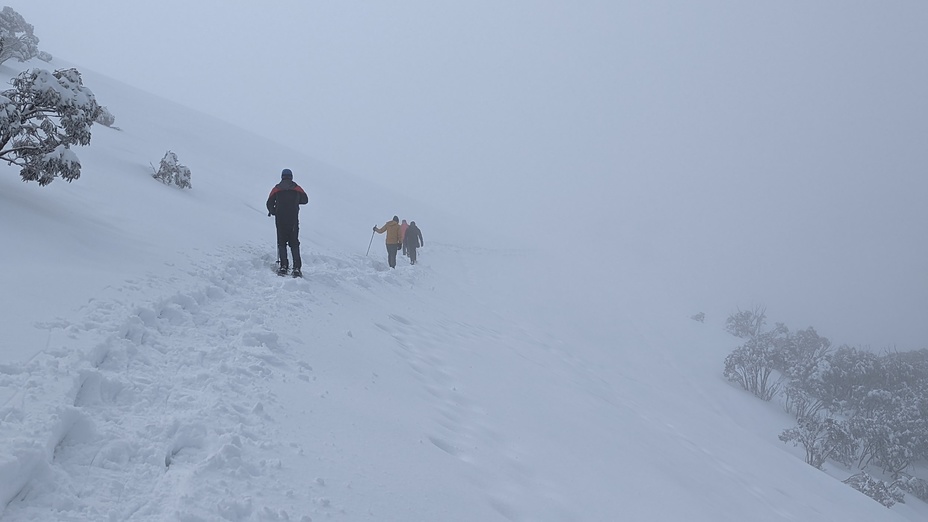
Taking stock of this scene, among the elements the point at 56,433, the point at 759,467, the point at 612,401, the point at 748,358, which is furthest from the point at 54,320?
the point at 748,358

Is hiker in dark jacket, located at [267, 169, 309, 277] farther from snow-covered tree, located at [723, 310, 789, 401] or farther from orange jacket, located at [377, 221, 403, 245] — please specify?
snow-covered tree, located at [723, 310, 789, 401]

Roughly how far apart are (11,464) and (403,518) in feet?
7.30

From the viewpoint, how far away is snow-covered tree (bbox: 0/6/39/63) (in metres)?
19.1

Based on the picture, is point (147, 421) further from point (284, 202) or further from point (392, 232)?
point (392, 232)

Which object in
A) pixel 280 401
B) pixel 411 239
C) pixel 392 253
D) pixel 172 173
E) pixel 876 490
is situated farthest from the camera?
pixel 876 490

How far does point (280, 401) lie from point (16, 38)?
2440cm

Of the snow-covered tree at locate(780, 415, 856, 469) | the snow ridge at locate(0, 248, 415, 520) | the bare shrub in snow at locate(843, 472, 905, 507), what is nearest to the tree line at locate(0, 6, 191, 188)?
the snow ridge at locate(0, 248, 415, 520)

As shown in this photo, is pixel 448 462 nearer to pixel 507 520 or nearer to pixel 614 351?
pixel 507 520

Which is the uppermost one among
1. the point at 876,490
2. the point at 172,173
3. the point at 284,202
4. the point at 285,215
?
the point at 284,202

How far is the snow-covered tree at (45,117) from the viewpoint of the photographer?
6.37 m

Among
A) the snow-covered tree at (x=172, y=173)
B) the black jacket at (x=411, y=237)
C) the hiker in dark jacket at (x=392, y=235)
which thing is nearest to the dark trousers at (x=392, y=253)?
the hiker in dark jacket at (x=392, y=235)

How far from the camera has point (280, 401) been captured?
174 inches

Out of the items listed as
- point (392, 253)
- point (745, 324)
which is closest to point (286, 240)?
point (392, 253)

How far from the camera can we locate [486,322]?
45.1 ft
